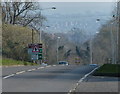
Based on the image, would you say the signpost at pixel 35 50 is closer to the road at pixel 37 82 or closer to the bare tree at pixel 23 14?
the bare tree at pixel 23 14

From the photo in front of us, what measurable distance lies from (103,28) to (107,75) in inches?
2521

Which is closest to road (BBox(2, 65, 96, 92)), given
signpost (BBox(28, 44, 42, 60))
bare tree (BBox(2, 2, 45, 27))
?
signpost (BBox(28, 44, 42, 60))

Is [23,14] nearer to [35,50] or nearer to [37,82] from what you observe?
[35,50]

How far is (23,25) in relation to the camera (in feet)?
233

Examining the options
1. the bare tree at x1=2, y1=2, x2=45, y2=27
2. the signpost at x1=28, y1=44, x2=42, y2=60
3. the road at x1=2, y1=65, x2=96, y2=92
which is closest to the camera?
the road at x1=2, y1=65, x2=96, y2=92

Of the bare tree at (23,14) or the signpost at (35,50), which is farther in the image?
the bare tree at (23,14)

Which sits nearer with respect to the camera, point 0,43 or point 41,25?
point 0,43

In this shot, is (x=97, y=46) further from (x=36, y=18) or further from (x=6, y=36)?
(x=6, y=36)

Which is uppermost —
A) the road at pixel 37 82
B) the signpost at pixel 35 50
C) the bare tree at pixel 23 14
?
the bare tree at pixel 23 14

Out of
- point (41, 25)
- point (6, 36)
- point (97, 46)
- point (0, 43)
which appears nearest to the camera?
point (0, 43)

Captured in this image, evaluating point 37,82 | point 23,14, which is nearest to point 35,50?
point 23,14

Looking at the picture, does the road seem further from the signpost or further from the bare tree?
the bare tree

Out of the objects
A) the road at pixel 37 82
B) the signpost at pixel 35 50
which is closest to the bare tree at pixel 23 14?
the signpost at pixel 35 50

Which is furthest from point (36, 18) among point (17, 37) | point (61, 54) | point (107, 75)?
point (61, 54)
